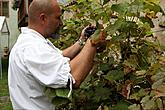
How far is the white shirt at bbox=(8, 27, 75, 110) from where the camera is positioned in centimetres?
250

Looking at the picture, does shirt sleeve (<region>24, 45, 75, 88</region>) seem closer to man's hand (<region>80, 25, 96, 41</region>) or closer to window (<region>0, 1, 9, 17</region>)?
man's hand (<region>80, 25, 96, 41</region>)

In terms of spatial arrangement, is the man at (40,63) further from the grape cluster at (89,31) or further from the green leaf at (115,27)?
the grape cluster at (89,31)

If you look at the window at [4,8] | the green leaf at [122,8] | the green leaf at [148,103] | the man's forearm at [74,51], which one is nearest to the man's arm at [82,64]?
the green leaf at [122,8]

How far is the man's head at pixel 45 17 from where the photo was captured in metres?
2.73

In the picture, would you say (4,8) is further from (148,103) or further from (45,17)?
(148,103)

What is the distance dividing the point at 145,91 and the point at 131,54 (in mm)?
490

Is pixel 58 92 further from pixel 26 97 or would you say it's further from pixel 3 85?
pixel 3 85

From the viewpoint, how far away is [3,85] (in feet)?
60.1

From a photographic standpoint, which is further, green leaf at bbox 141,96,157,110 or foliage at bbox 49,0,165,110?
foliage at bbox 49,0,165,110

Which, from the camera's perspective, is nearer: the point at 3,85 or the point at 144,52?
the point at 144,52

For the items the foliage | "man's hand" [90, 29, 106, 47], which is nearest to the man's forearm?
the foliage

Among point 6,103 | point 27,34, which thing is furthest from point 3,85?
point 27,34

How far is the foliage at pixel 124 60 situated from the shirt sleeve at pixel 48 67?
0.33 metres

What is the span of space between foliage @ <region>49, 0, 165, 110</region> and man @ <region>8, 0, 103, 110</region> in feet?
0.72
